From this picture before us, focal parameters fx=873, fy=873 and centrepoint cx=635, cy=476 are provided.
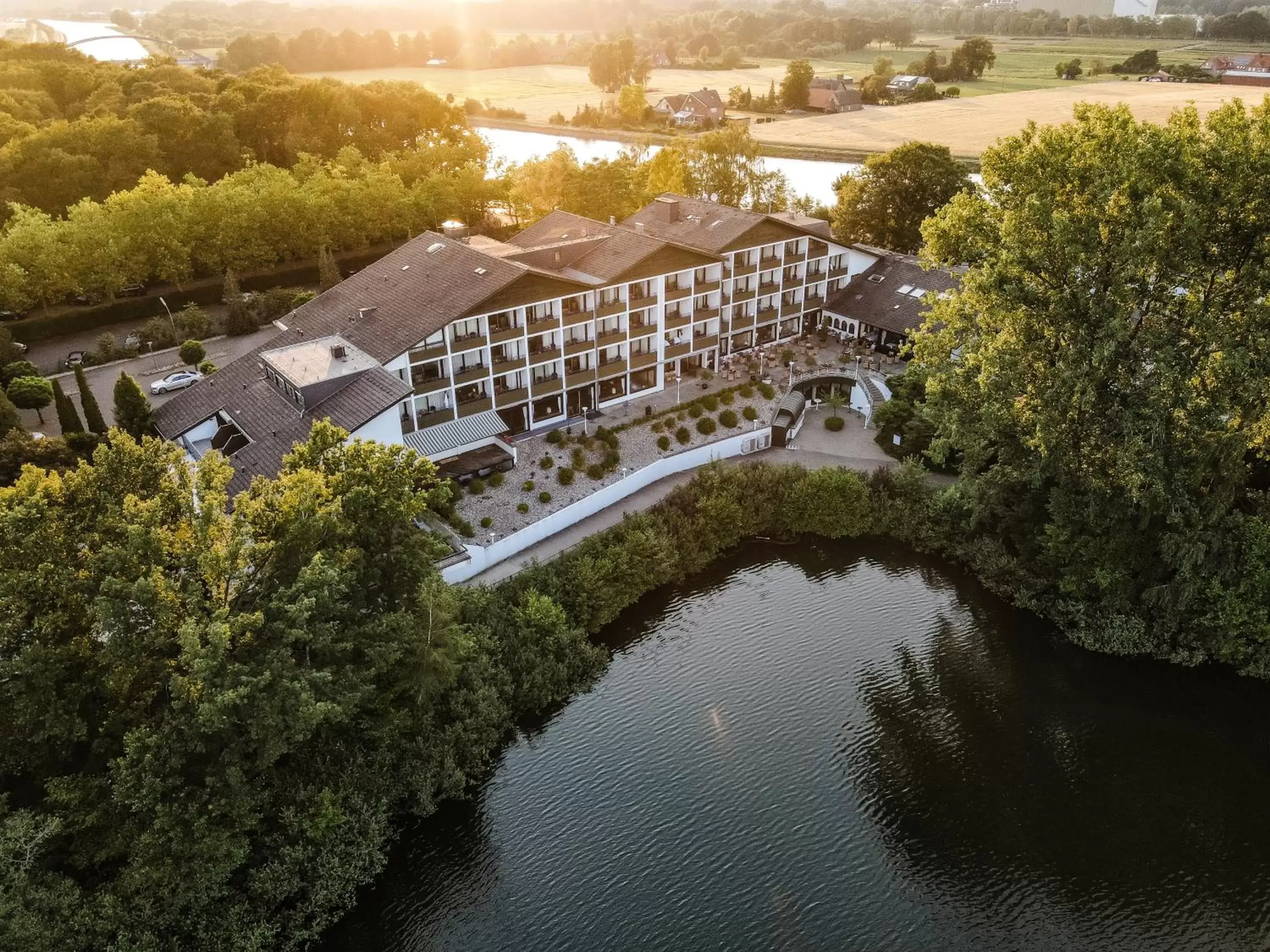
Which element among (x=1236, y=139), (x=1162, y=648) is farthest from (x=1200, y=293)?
(x=1162, y=648)

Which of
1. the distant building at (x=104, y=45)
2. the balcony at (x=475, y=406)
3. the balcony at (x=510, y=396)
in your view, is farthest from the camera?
the distant building at (x=104, y=45)

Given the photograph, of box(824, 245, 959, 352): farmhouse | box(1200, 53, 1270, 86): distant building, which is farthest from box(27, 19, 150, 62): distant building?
box(1200, 53, 1270, 86): distant building

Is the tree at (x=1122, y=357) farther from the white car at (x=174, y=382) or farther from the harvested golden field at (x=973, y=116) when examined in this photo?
the harvested golden field at (x=973, y=116)

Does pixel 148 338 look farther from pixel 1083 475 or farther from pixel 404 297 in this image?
pixel 1083 475

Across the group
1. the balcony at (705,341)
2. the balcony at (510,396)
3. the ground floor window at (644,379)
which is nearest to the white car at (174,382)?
the balcony at (510,396)

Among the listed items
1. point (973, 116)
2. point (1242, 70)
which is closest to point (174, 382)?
point (973, 116)

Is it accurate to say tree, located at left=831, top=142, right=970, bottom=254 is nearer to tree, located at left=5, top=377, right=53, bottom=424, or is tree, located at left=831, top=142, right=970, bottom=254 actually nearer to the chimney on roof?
the chimney on roof

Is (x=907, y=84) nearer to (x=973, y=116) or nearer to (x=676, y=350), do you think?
(x=973, y=116)
